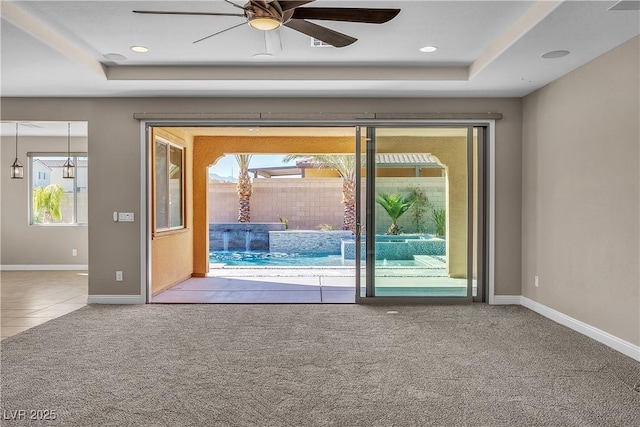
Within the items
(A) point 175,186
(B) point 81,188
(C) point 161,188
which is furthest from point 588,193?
(B) point 81,188

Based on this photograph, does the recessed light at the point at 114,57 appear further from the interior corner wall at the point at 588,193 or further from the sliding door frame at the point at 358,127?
the interior corner wall at the point at 588,193

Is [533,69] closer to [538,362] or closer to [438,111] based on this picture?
[438,111]

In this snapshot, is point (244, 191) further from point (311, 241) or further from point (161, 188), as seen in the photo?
point (161, 188)

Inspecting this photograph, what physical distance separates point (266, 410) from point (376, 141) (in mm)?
3686

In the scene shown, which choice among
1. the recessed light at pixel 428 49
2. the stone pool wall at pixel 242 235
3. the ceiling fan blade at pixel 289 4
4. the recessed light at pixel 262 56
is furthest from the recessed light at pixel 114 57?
the stone pool wall at pixel 242 235

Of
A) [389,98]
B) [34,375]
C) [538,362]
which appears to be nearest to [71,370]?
[34,375]

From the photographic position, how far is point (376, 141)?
5.53m

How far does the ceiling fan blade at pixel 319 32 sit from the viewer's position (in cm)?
284

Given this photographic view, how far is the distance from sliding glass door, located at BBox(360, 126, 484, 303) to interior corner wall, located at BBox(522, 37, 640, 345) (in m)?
0.68

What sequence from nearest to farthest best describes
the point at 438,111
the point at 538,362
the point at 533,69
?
the point at 538,362 → the point at 533,69 → the point at 438,111

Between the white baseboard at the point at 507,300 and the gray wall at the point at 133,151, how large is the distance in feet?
0.20

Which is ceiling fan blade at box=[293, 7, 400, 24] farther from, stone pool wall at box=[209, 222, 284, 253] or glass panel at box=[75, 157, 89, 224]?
stone pool wall at box=[209, 222, 284, 253]

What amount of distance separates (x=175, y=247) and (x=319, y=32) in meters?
4.86

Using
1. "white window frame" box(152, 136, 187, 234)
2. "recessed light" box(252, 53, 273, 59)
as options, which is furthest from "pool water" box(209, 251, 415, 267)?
"recessed light" box(252, 53, 273, 59)
